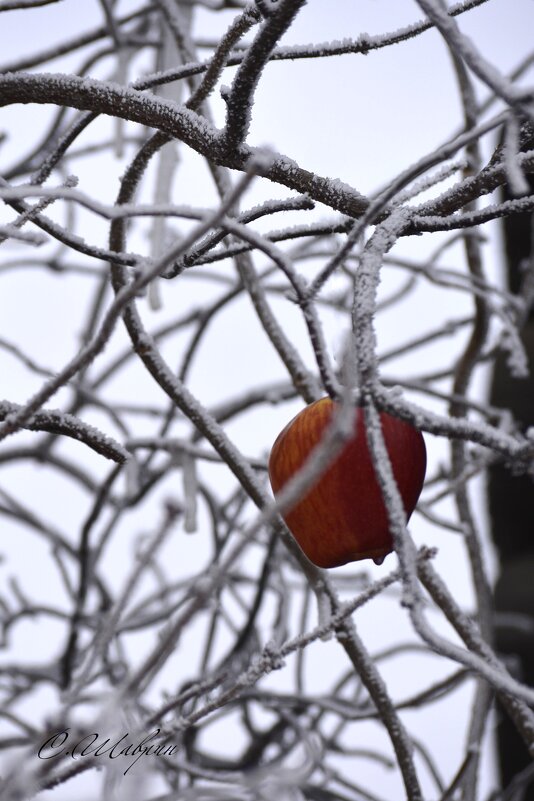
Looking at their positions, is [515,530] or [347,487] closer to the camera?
[347,487]

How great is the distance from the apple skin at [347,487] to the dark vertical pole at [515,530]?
636 millimetres

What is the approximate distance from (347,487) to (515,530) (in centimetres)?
74

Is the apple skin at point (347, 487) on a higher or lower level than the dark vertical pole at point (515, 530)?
lower

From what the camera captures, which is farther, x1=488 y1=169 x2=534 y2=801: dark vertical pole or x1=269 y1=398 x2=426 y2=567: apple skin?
x1=488 y1=169 x2=534 y2=801: dark vertical pole

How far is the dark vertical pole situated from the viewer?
96 cm

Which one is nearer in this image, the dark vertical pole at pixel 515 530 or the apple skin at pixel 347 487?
the apple skin at pixel 347 487

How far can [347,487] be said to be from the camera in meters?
0.36

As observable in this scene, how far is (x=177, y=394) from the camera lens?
0.37 metres

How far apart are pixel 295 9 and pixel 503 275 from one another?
3.07 feet

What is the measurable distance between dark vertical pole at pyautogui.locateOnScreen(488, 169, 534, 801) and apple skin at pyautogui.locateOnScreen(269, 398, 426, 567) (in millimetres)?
636

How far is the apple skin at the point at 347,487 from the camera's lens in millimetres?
360

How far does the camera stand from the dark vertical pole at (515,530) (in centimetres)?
96

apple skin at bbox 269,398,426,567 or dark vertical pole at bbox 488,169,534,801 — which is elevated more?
dark vertical pole at bbox 488,169,534,801

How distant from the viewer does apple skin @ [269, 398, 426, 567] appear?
0.36 metres
